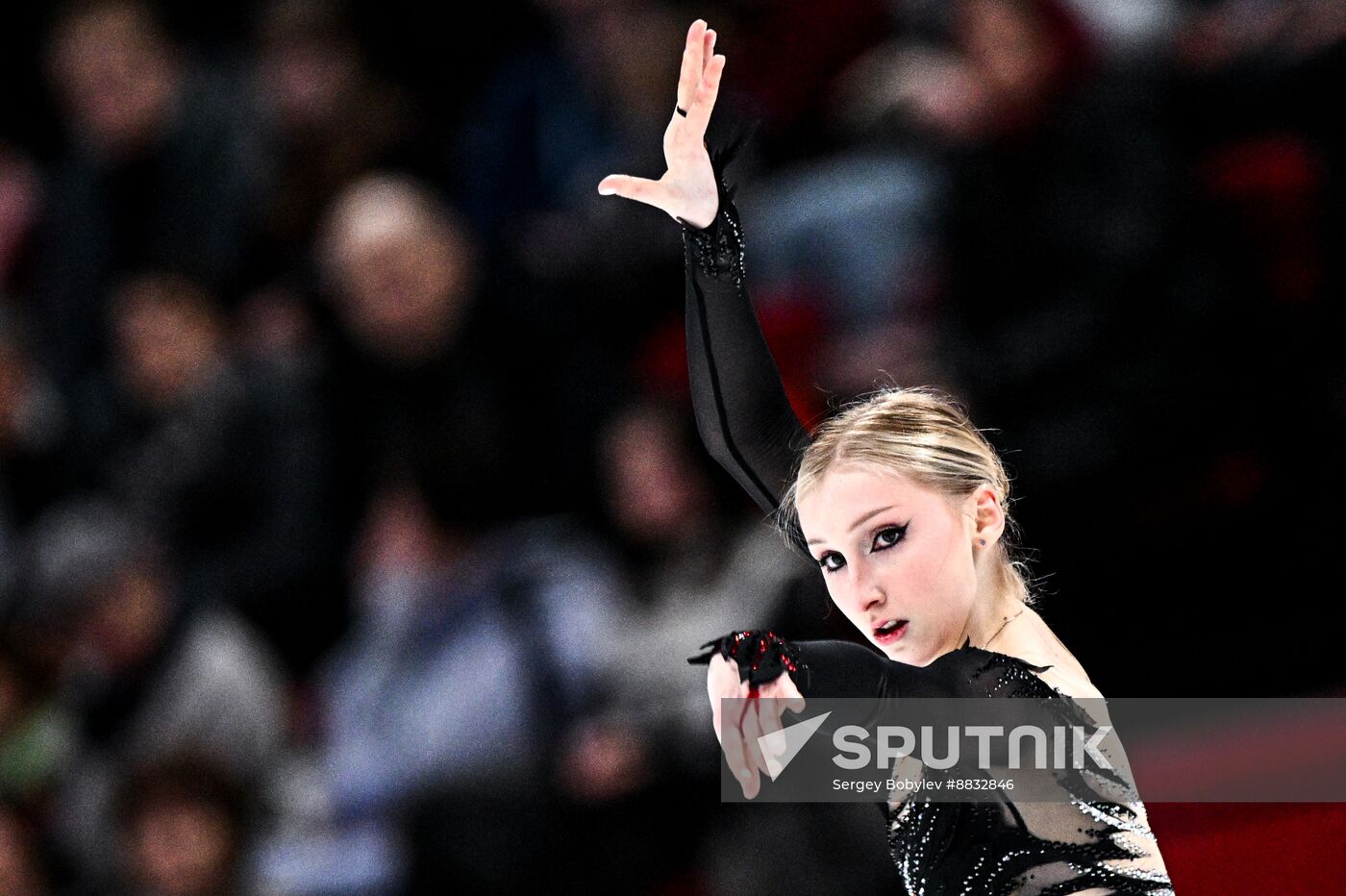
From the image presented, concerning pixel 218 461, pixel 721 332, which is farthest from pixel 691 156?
pixel 218 461

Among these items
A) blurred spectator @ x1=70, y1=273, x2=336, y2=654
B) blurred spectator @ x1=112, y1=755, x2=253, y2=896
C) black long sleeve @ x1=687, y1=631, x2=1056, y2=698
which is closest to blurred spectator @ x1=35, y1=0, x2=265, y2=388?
blurred spectator @ x1=70, y1=273, x2=336, y2=654

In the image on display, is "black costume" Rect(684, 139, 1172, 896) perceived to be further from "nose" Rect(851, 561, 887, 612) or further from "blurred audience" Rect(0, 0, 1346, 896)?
"blurred audience" Rect(0, 0, 1346, 896)

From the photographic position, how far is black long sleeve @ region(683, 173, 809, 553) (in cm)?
166

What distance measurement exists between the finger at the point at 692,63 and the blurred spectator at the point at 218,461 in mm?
2920

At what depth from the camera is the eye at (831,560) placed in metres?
1.56

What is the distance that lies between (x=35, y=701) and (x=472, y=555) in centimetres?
158

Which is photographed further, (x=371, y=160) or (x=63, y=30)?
(x=63, y=30)

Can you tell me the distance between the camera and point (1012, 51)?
3775 mm

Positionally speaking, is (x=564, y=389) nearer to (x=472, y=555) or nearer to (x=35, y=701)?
(x=472, y=555)

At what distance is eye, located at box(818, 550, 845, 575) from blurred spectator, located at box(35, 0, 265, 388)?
4016 mm

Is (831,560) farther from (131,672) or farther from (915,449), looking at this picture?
(131,672)

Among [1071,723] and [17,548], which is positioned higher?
[17,548]

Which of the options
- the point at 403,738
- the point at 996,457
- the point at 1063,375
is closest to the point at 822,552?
the point at 996,457

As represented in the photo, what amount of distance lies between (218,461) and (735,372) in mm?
3269
